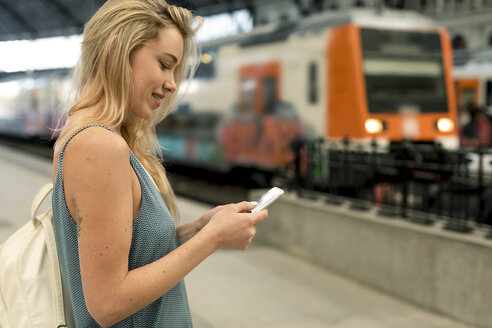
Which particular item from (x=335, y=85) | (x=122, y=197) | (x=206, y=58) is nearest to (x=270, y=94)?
(x=335, y=85)

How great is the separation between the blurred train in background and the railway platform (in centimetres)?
367

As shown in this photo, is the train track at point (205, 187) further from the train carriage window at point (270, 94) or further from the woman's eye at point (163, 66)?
the woman's eye at point (163, 66)

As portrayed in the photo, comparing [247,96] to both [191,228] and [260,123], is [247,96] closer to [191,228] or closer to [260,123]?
[260,123]

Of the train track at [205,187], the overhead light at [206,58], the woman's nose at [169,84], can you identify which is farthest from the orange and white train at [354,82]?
the woman's nose at [169,84]

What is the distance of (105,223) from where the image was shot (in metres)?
1.31

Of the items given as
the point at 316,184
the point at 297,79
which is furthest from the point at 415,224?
the point at 297,79

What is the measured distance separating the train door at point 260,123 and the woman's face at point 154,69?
9.17m

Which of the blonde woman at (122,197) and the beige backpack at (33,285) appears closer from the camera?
the blonde woman at (122,197)

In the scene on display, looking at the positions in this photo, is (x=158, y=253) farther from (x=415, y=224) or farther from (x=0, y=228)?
(x=0, y=228)

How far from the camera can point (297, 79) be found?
424 inches

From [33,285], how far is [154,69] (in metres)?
0.60

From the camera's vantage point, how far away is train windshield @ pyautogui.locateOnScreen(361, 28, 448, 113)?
31.8ft

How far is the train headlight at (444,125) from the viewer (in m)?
10.1

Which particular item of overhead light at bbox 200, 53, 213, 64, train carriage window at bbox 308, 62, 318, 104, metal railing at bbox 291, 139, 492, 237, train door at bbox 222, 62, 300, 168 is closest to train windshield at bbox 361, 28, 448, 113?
train carriage window at bbox 308, 62, 318, 104
